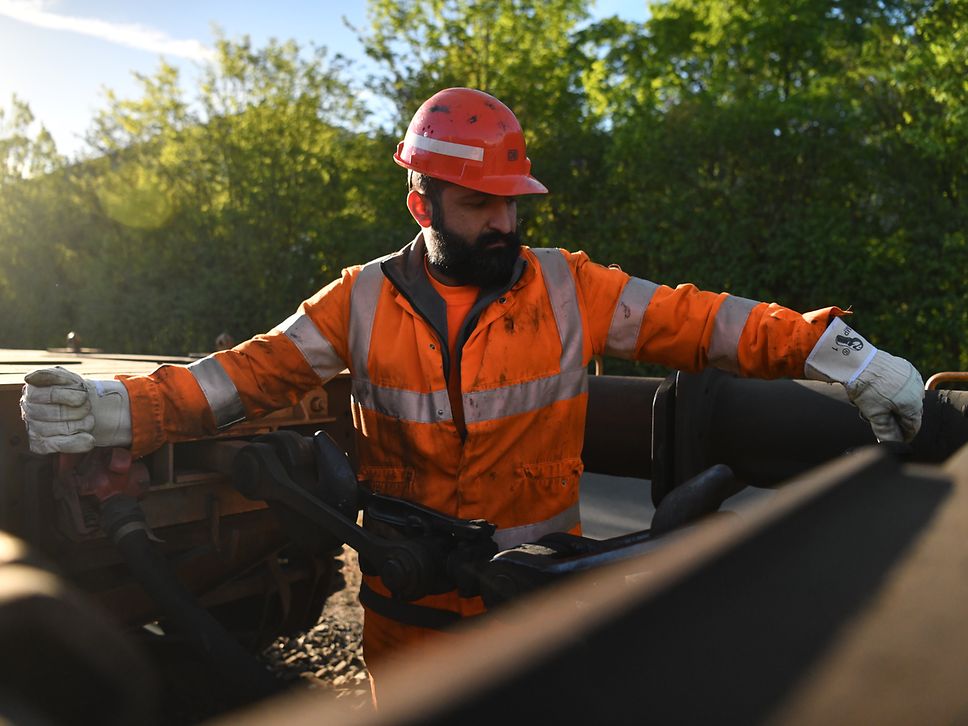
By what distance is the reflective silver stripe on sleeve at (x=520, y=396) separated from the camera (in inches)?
109

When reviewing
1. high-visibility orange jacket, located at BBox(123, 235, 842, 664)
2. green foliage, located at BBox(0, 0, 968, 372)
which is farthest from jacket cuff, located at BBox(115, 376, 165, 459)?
green foliage, located at BBox(0, 0, 968, 372)

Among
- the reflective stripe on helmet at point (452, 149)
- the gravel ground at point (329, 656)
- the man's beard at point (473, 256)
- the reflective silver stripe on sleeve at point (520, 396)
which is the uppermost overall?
the reflective stripe on helmet at point (452, 149)

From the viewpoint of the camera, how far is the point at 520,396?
281 cm

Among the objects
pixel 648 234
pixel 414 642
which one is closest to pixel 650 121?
pixel 648 234

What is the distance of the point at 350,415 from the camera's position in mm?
3771

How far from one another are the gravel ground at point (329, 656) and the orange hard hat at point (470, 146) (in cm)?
237

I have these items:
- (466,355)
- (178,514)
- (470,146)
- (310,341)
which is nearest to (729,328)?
Answer: (466,355)

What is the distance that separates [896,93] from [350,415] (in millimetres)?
9287

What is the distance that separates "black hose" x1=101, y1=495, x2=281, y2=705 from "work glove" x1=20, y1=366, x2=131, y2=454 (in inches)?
9.3

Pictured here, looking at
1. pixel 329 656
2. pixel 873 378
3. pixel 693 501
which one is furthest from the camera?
pixel 329 656

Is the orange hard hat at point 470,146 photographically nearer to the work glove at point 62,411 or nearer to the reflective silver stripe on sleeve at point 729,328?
the reflective silver stripe on sleeve at point 729,328

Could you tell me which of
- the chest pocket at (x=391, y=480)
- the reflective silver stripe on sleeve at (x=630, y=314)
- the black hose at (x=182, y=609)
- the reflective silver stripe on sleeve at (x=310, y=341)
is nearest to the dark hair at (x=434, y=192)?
the reflective silver stripe on sleeve at (x=310, y=341)

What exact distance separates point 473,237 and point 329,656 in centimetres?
280

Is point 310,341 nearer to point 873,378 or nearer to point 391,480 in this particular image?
point 391,480
